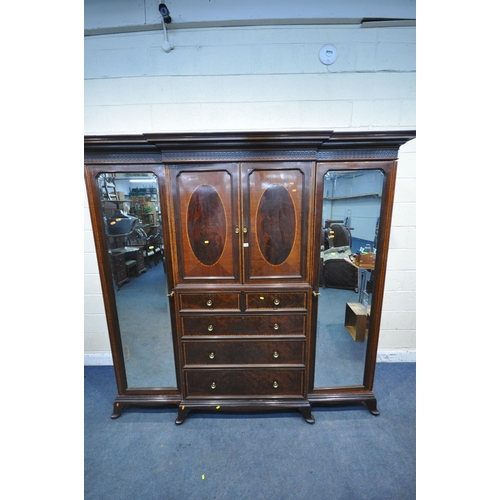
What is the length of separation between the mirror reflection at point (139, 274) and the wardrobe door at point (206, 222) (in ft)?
0.56

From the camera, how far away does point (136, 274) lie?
5.03 feet

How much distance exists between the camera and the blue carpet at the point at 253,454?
3.99ft

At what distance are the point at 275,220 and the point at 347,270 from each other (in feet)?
2.25

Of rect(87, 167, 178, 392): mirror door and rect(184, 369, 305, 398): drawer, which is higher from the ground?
rect(87, 167, 178, 392): mirror door

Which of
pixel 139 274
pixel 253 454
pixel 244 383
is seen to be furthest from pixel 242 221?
pixel 253 454

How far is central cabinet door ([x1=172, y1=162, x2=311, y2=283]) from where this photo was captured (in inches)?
52.8

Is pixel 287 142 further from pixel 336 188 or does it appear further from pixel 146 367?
pixel 146 367

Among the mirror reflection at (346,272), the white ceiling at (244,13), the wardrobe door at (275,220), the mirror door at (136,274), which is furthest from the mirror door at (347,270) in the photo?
the white ceiling at (244,13)

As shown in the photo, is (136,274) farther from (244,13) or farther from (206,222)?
(244,13)

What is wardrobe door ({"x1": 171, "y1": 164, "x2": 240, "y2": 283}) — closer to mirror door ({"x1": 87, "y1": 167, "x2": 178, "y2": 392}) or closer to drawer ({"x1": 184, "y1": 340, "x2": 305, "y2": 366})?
mirror door ({"x1": 87, "y1": 167, "x2": 178, "y2": 392})

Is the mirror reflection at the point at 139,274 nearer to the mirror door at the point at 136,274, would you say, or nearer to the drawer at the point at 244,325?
the mirror door at the point at 136,274

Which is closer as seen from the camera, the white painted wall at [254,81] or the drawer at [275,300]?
the drawer at [275,300]

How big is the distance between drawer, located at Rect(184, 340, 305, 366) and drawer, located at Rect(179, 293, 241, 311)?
0.90 ft

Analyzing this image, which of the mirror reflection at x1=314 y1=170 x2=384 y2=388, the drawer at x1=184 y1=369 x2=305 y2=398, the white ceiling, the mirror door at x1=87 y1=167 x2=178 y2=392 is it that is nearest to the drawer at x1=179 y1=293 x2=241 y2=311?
the mirror door at x1=87 y1=167 x2=178 y2=392
